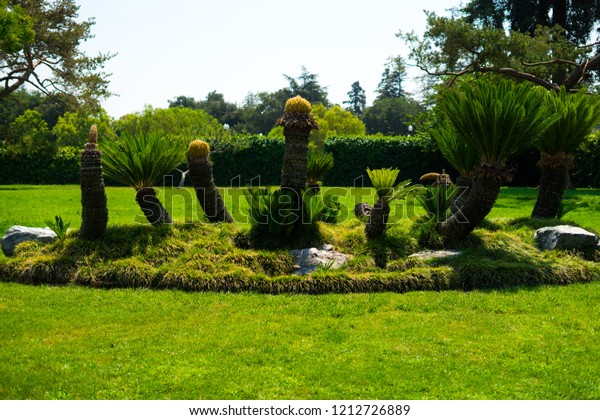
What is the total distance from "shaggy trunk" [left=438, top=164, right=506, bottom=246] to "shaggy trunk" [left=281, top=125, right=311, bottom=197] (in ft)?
7.67

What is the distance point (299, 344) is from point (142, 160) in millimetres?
4648

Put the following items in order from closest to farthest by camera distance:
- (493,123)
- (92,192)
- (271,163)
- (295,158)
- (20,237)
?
(493,123)
(92,192)
(295,158)
(20,237)
(271,163)

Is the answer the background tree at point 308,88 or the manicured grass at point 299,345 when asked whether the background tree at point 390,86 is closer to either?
the background tree at point 308,88

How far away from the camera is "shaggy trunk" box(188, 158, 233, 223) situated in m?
9.43

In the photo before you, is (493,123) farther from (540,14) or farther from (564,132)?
Result: (540,14)

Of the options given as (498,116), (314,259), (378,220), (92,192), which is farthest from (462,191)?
(92,192)

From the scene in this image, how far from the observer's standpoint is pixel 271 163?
27453mm

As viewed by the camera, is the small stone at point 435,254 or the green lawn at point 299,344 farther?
the small stone at point 435,254

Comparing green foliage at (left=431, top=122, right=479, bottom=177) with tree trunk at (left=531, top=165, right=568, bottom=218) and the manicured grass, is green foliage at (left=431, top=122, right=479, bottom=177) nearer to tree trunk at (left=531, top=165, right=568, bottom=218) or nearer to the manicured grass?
tree trunk at (left=531, top=165, right=568, bottom=218)

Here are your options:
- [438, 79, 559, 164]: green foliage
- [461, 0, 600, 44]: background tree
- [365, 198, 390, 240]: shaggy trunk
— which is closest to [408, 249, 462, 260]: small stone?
[365, 198, 390, 240]: shaggy trunk

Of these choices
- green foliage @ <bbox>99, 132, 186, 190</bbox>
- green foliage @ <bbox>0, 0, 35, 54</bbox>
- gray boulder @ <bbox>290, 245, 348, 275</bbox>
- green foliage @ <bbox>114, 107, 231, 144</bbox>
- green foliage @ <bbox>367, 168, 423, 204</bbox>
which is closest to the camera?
gray boulder @ <bbox>290, 245, 348, 275</bbox>

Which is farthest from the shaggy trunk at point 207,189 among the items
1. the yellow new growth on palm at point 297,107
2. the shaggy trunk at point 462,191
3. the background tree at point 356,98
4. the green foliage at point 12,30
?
the background tree at point 356,98

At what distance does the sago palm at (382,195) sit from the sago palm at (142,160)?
126 inches

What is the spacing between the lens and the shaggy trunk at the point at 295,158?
28.3 feet
